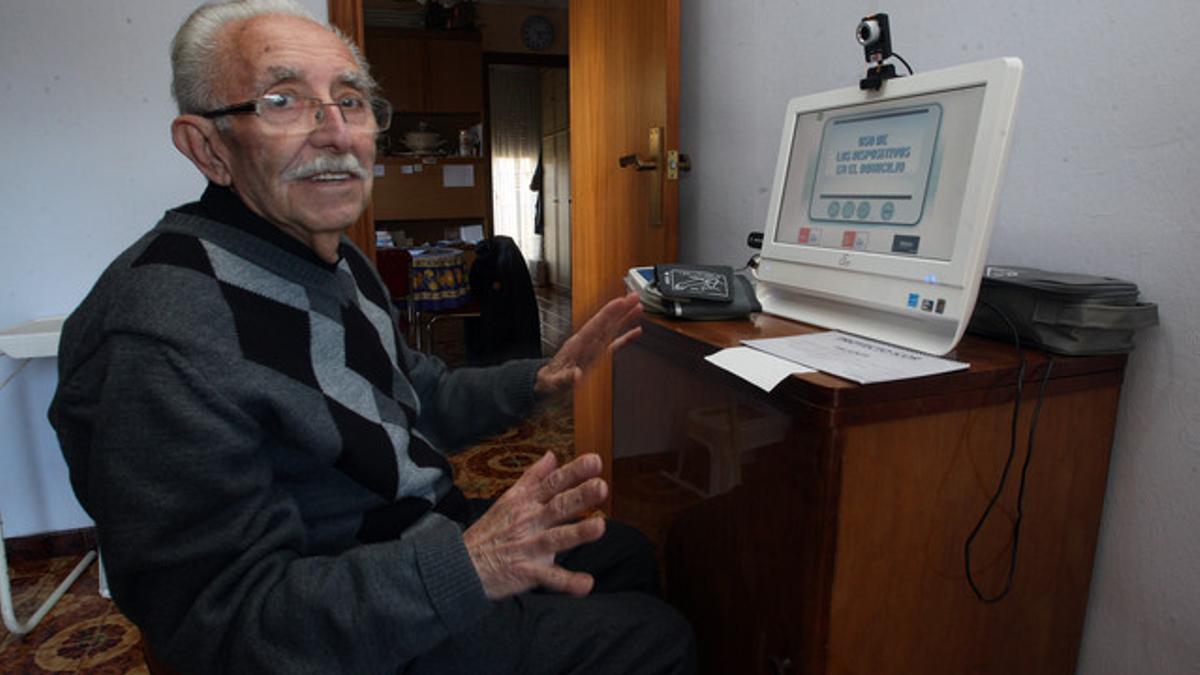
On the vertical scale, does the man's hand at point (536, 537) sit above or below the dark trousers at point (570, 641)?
above

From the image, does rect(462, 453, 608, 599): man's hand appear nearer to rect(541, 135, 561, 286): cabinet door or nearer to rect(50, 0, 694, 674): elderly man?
rect(50, 0, 694, 674): elderly man

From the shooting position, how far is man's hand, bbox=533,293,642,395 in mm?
1231

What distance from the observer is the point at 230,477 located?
2.30 feet

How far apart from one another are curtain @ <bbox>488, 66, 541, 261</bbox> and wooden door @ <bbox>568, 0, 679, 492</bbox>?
605cm

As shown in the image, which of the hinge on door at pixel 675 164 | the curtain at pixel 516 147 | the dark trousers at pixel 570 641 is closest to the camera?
the dark trousers at pixel 570 641

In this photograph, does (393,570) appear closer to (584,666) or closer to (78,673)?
(584,666)

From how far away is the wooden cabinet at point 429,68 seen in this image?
6.05 m

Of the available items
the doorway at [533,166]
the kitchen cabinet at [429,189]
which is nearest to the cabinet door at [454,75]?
the kitchen cabinet at [429,189]

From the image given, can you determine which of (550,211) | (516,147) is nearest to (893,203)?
(550,211)

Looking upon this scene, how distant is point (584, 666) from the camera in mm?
930

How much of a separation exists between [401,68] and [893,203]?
5834 millimetres

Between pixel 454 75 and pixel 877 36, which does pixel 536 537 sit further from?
pixel 454 75

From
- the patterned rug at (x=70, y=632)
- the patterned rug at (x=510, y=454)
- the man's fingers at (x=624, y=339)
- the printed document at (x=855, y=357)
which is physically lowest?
the patterned rug at (x=70, y=632)

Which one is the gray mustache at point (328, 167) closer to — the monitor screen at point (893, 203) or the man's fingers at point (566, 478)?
the man's fingers at point (566, 478)
